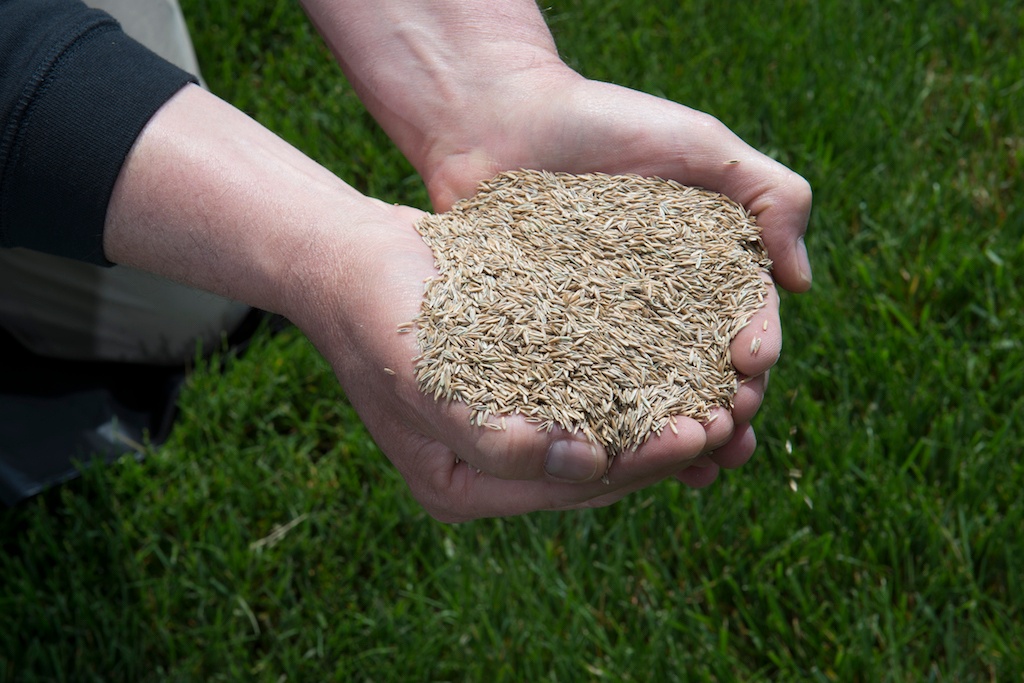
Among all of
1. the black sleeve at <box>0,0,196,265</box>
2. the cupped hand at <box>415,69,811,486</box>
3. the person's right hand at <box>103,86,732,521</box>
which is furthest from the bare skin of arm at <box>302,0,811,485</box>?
the black sleeve at <box>0,0,196,265</box>

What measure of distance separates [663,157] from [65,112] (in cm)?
106

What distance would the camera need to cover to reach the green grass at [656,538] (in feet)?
7.00

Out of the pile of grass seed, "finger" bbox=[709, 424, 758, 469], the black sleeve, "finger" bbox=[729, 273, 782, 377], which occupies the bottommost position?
"finger" bbox=[709, 424, 758, 469]

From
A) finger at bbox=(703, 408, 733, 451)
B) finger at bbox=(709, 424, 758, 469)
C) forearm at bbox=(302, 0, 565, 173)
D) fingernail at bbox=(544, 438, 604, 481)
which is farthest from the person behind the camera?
forearm at bbox=(302, 0, 565, 173)

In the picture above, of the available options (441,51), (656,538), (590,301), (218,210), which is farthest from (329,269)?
(656,538)

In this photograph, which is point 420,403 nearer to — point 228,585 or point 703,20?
point 228,585

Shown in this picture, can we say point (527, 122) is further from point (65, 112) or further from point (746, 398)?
point (65, 112)

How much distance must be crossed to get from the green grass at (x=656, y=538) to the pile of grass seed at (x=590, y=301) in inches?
25.5

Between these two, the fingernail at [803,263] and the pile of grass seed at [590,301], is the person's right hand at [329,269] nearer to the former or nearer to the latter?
the pile of grass seed at [590,301]

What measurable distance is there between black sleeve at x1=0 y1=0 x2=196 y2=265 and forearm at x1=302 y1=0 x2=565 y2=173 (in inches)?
20.8

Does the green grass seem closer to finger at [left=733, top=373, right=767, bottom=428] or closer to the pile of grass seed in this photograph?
finger at [left=733, top=373, right=767, bottom=428]

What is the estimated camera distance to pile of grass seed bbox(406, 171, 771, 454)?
1630 millimetres

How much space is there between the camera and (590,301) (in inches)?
68.8

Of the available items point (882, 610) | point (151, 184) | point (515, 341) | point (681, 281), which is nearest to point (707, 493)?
point (882, 610)
